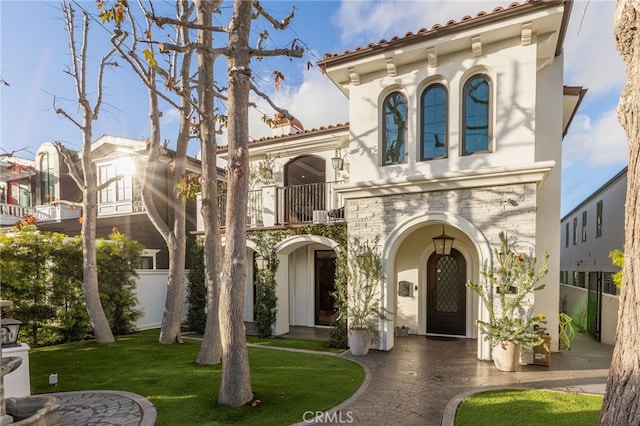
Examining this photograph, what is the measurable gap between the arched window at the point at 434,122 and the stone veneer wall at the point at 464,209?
44.5 inches

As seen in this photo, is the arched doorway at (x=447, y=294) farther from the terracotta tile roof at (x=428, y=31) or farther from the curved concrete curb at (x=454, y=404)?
the terracotta tile roof at (x=428, y=31)

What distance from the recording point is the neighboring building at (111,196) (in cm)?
1423

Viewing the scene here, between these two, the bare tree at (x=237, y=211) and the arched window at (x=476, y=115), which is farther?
the arched window at (x=476, y=115)

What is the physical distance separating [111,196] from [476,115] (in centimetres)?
1597

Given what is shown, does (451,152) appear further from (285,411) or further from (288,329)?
(288,329)

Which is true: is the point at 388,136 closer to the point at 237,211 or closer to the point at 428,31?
the point at 428,31

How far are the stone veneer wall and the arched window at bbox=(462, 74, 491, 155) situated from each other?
114 cm

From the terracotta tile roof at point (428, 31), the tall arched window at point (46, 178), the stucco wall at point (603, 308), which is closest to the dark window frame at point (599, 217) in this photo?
the stucco wall at point (603, 308)

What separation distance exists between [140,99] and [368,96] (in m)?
6.92

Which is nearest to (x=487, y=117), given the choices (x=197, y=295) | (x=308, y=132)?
(x=308, y=132)

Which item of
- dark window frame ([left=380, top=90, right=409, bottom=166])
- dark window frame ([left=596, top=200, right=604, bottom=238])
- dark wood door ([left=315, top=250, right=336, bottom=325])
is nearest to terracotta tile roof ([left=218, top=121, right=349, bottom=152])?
dark window frame ([left=380, top=90, right=409, bottom=166])

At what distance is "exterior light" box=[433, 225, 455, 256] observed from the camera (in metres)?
9.32

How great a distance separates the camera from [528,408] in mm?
4895

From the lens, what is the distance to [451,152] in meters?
7.83
